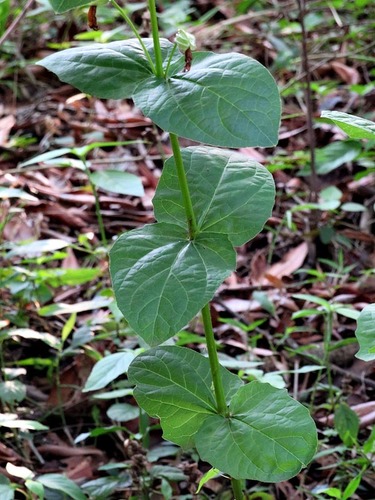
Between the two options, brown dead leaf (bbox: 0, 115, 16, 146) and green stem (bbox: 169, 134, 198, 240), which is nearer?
green stem (bbox: 169, 134, 198, 240)

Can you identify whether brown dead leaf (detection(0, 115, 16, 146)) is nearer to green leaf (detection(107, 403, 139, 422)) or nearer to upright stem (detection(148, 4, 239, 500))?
green leaf (detection(107, 403, 139, 422))

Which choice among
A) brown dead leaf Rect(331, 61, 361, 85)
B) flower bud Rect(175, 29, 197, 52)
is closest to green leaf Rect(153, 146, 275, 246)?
flower bud Rect(175, 29, 197, 52)

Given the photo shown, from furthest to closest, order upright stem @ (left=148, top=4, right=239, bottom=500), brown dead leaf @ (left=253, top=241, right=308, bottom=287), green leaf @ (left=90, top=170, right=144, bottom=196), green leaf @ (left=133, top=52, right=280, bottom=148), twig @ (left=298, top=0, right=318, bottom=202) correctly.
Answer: twig @ (left=298, top=0, right=318, bottom=202) < brown dead leaf @ (left=253, top=241, right=308, bottom=287) < green leaf @ (left=90, top=170, right=144, bottom=196) < upright stem @ (left=148, top=4, right=239, bottom=500) < green leaf @ (left=133, top=52, right=280, bottom=148)

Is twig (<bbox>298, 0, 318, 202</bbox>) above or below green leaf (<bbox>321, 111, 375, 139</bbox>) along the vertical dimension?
below

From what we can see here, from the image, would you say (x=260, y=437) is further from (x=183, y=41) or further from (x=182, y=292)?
(x=183, y=41)

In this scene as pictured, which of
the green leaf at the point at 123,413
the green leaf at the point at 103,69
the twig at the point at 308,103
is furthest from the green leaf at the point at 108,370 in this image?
the twig at the point at 308,103

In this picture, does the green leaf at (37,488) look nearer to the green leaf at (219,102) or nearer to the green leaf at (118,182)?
the green leaf at (219,102)

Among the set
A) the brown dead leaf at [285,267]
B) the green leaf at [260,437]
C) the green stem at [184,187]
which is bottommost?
the brown dead leaf at [285,267]
